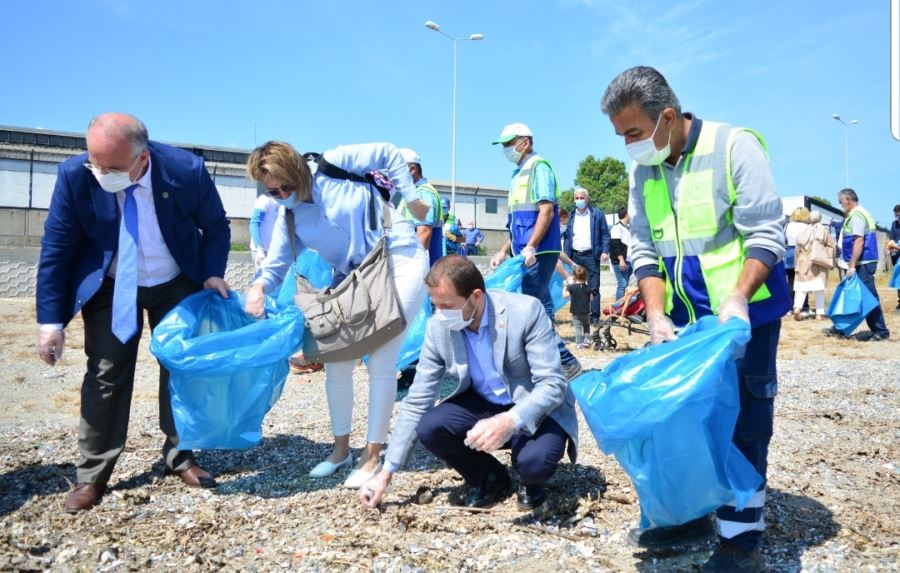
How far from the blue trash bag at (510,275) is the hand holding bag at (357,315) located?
7.71 feet

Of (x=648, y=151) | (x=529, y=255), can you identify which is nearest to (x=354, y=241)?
(x=648, y=151)

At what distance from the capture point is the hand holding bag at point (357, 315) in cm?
335

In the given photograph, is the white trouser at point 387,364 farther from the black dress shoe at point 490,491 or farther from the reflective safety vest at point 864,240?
the reflective safety vest at point 864,240

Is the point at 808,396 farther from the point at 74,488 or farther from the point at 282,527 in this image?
the point at 74,488

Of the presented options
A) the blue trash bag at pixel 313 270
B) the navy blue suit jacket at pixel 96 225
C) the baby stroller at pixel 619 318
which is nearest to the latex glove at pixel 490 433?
the navy blue suit jacket at pixel 96 225

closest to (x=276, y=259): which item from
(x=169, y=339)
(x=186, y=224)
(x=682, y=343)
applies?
(x=186, y=224)

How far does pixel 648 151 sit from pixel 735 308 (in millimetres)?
594

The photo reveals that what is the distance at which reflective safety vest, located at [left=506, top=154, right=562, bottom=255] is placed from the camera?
5.68 metres

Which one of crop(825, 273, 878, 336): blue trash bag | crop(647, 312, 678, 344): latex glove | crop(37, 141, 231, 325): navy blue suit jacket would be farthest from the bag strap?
crop(825, 273, 878, 336): blue trash bag

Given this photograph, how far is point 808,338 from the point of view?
8.97 metres

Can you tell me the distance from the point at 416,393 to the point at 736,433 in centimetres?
136

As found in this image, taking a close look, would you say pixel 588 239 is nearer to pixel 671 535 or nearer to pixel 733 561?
pixel 671 535

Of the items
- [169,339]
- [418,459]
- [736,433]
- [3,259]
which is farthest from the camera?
[3,259]

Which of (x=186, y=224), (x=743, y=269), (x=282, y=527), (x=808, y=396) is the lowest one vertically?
(x=282, y=527)
